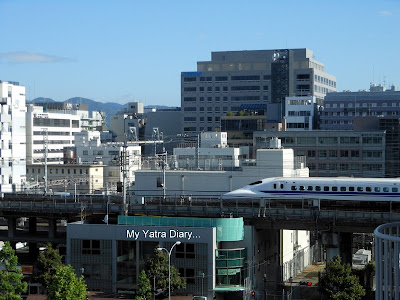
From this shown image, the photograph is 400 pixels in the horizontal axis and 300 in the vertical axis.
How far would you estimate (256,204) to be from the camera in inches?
3169

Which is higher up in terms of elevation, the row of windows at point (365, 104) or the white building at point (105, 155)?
the row of windows at point (365, 104)

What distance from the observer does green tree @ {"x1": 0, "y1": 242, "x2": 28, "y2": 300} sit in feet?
196

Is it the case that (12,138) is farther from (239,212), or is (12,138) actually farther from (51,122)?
(239,212)

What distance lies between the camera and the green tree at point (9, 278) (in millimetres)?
59594

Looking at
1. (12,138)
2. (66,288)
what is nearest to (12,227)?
(66,288)

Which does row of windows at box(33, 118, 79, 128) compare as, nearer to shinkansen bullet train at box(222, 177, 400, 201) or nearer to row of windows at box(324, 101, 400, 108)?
row of windows at box(324, 101, 400, 108)

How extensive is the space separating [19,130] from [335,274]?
112025mm

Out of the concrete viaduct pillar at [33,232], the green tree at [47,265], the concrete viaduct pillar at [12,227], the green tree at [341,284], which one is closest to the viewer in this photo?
the green tree at [341,284]

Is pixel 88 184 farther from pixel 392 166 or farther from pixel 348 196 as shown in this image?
pixel 348 196

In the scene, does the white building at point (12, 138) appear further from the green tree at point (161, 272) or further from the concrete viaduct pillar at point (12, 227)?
the green tree at point (161, 272)

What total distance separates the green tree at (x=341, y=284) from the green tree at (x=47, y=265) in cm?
2246

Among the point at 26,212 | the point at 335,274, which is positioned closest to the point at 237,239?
the point at 335,274

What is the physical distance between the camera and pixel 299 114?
166500 millimetres

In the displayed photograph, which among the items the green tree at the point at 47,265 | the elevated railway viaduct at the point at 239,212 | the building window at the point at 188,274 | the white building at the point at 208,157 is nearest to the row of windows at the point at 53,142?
the white building at the point at 208,157
